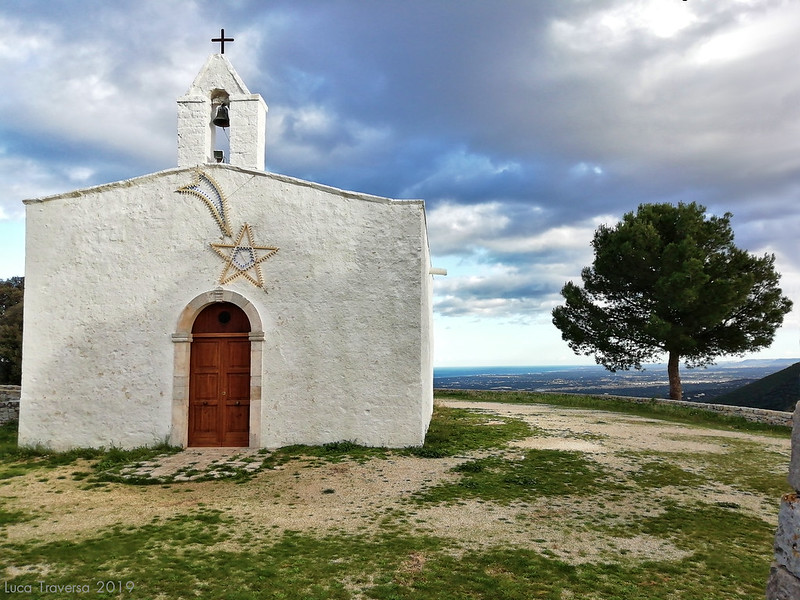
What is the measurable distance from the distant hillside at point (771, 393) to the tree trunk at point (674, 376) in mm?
6141

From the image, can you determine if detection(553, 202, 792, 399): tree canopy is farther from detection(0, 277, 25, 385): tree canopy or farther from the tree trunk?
detection(0, 277, 25, 385): tree canopy

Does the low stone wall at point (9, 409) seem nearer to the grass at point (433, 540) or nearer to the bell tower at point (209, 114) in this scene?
the grass at point (433, 540)

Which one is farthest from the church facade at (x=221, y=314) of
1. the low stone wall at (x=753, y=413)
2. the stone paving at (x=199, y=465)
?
the low stone wall at (x=753, y=413)

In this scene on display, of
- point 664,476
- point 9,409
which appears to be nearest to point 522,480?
point 664,476

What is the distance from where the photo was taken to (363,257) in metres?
9.77

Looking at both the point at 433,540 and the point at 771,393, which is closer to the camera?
the point at 433,540

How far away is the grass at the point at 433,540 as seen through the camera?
4.13m

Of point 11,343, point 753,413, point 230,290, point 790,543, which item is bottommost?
point 753,413

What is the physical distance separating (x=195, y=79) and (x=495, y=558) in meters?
10.2

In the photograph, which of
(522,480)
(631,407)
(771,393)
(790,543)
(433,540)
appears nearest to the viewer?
(790,543)

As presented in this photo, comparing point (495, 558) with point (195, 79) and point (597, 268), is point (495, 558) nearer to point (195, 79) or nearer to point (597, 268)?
point (195, 79)

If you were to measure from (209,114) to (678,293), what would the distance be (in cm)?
1706

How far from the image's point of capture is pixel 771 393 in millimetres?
28156

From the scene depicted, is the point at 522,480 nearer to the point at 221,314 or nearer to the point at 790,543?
the point at 790,543
